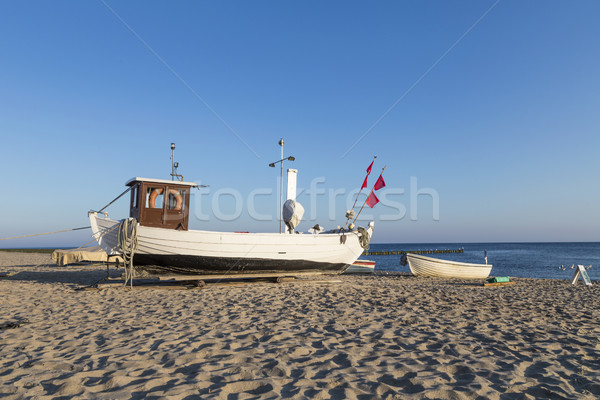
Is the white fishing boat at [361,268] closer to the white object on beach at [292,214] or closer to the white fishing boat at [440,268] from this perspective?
the white fishing boat at [440,268]

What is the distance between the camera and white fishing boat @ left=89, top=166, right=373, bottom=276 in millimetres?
11188

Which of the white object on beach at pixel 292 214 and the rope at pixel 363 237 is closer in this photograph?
the white object on beach at pixel 292 214

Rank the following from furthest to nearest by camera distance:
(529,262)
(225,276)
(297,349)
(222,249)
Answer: (529,262)
(225,276)
(222,249)
(297,349)

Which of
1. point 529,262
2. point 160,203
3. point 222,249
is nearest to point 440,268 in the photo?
point 222,249

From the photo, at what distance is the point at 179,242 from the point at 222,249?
146cm

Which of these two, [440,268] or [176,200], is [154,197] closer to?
[176,200]

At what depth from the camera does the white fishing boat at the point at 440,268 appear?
1852 cm

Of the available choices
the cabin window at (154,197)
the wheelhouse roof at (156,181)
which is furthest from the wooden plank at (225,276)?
the wheelhouse roof at (156,181)

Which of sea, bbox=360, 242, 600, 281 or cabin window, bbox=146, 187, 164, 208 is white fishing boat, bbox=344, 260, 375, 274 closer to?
sea, bbox=360, 242, 600, 281

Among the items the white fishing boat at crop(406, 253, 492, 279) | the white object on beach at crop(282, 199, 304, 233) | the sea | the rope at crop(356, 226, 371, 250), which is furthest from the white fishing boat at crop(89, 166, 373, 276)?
the sea

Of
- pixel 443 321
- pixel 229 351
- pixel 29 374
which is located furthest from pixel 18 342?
pixel 443 321

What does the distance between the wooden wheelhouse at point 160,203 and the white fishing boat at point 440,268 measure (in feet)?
40.6

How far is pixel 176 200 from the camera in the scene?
12000 millimetres

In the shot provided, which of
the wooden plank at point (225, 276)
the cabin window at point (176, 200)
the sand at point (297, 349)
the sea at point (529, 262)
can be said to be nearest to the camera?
the sand at point (297, 349)
